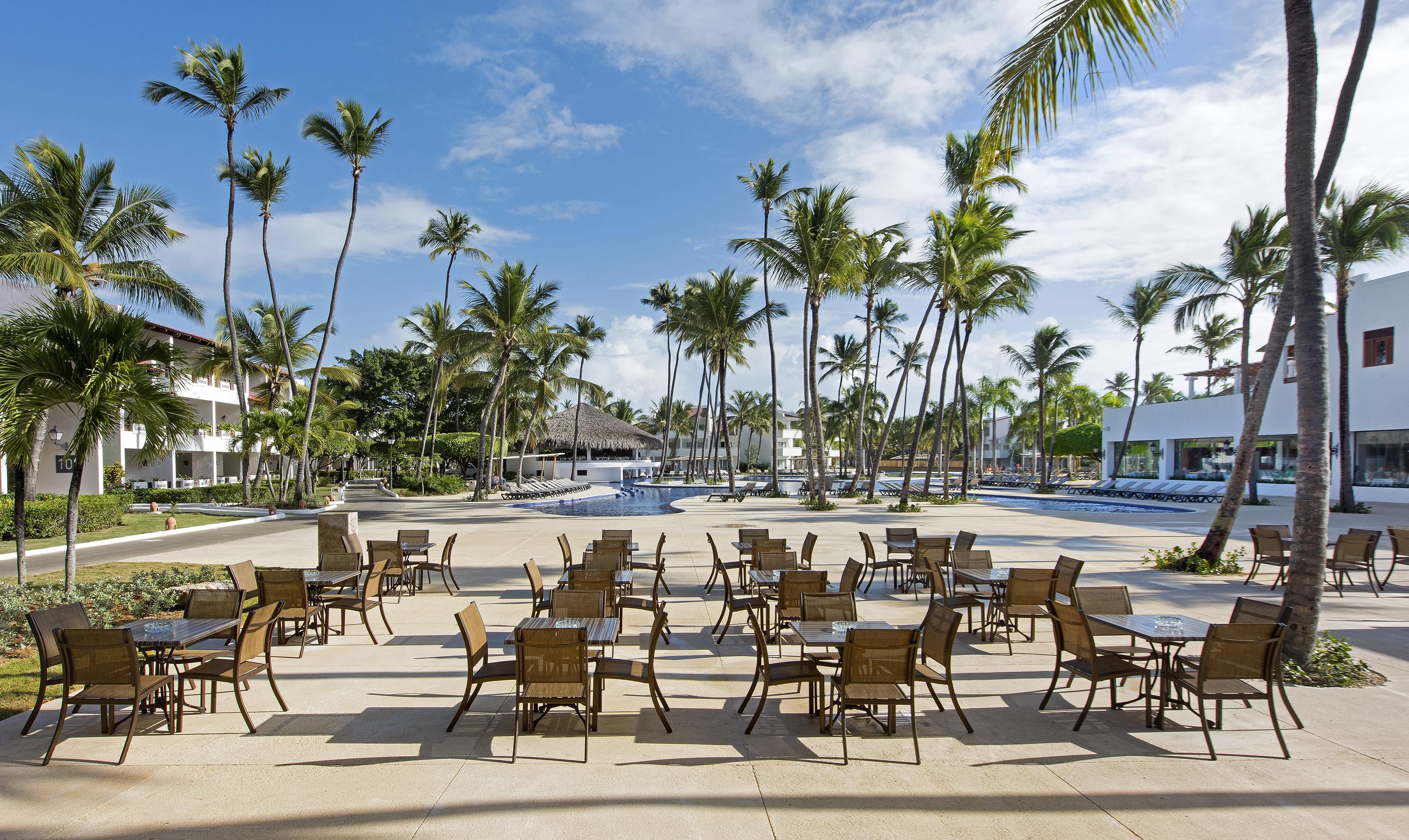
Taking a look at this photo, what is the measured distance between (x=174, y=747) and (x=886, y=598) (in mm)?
8207

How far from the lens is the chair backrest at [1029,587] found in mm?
7262

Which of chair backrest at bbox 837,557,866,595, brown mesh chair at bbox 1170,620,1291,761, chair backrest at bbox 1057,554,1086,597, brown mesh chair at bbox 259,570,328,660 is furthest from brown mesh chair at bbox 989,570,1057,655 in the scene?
brown mesh chair at bbox 259,570,328,660

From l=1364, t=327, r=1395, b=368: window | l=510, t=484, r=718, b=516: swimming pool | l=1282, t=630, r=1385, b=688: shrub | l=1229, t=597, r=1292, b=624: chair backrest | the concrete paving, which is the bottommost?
l=510, t=484, r=718, b=516: swimming pool

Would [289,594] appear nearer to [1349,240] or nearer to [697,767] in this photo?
[697,767]

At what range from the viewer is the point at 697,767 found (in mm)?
4465

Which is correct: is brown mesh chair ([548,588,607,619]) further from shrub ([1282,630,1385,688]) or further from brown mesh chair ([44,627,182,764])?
shrub ([1282,630,1385,688])

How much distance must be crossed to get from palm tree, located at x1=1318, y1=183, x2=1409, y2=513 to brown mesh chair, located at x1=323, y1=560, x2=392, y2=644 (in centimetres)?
2749

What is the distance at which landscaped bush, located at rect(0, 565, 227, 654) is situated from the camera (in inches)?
284

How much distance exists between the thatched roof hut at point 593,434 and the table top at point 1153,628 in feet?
160

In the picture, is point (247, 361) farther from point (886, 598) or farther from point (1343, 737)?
point (1343, 737)

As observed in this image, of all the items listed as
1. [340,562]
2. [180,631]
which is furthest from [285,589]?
[180,631]

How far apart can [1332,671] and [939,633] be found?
381cm

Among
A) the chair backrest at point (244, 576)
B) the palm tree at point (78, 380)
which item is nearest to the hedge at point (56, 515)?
the palm tree at point (78, 380)

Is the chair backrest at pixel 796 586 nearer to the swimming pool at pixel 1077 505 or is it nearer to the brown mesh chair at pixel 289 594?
the brown mesh chair at pixel 289 594
